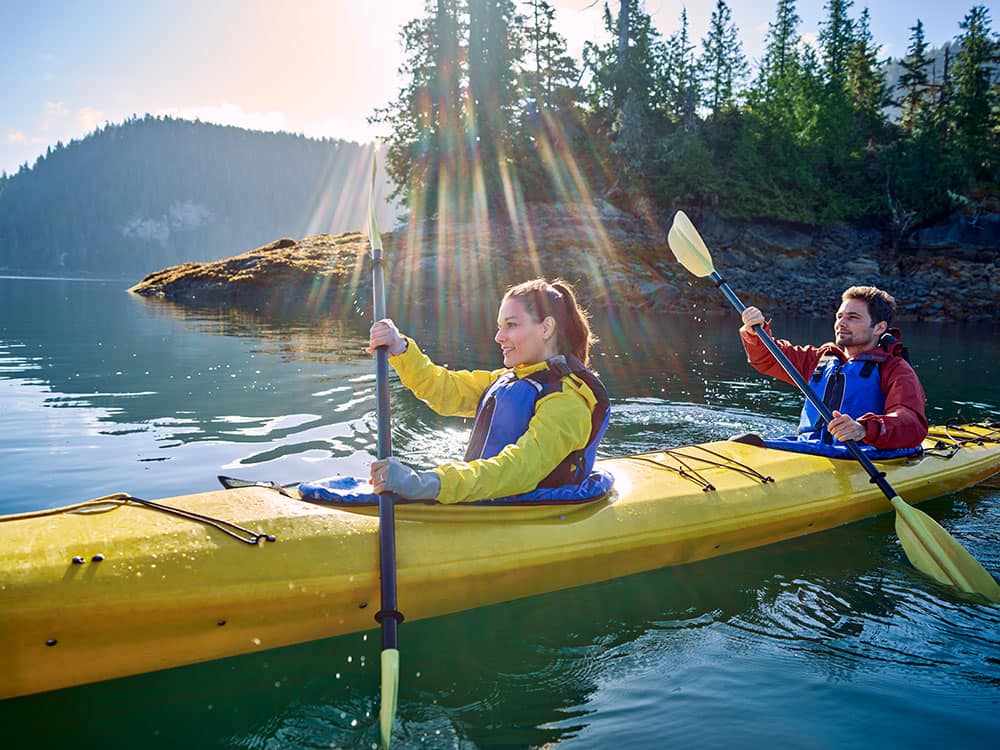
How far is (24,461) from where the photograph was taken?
18.4 feet

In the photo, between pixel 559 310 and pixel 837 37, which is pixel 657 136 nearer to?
pixel 837 37

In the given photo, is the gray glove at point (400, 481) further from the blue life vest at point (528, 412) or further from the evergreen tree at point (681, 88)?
the evergreen tree at point (681, 88)

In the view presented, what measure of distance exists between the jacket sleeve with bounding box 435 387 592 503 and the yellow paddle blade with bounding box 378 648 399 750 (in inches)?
26.5

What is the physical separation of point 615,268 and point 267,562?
22.0 metres

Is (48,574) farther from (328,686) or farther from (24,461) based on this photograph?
(24,461)

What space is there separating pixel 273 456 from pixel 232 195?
155370 millimetres

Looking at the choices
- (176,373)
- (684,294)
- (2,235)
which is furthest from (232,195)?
(176,373)

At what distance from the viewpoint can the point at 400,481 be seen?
2.83m

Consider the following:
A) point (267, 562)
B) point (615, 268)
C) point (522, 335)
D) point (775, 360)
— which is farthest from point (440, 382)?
point (615, 268)

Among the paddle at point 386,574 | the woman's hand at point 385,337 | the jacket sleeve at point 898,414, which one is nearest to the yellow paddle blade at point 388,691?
the paddle at point 386,574

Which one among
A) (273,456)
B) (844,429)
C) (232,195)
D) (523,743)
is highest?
(232,195)

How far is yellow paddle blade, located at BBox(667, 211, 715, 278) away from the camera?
5.87m

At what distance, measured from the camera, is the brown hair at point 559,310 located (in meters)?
3.50

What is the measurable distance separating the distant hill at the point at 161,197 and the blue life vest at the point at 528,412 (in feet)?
330
